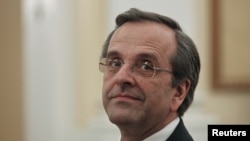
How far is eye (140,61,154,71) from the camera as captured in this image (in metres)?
0.86

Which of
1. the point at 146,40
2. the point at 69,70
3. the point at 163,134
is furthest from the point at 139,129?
the point at 69,70

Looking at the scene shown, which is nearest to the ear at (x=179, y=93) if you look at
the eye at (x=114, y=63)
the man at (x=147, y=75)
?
the man at (x=147, y=75)

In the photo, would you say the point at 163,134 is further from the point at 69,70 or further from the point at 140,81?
the point at 69,70

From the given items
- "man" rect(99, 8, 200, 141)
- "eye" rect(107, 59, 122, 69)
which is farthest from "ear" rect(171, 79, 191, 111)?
"eye" rect(107, 59, 122, 69)

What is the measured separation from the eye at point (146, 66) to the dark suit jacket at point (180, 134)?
12 centimetres

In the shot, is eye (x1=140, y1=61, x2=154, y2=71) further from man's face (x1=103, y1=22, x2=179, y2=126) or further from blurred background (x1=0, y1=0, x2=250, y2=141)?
blurred background (x1=0, y1=0, x2=250, y2=141)

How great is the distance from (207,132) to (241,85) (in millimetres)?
185

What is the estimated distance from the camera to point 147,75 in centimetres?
87

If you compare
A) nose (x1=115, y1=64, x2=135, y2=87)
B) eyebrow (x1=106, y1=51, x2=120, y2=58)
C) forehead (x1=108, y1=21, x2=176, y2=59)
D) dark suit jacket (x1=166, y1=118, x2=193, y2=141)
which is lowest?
dark suit jacket (x1=166, y1=118, x2=193, y2=141)

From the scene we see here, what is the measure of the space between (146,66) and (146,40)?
5 centimetres

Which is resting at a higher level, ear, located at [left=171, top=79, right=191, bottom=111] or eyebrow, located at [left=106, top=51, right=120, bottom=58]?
eyebrow, located at [left=106, top=51, right=120, bottom=58]

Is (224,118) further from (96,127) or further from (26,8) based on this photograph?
(26,8)

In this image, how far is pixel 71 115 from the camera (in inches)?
43.2

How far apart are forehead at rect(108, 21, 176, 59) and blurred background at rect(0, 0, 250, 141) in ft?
0.32
